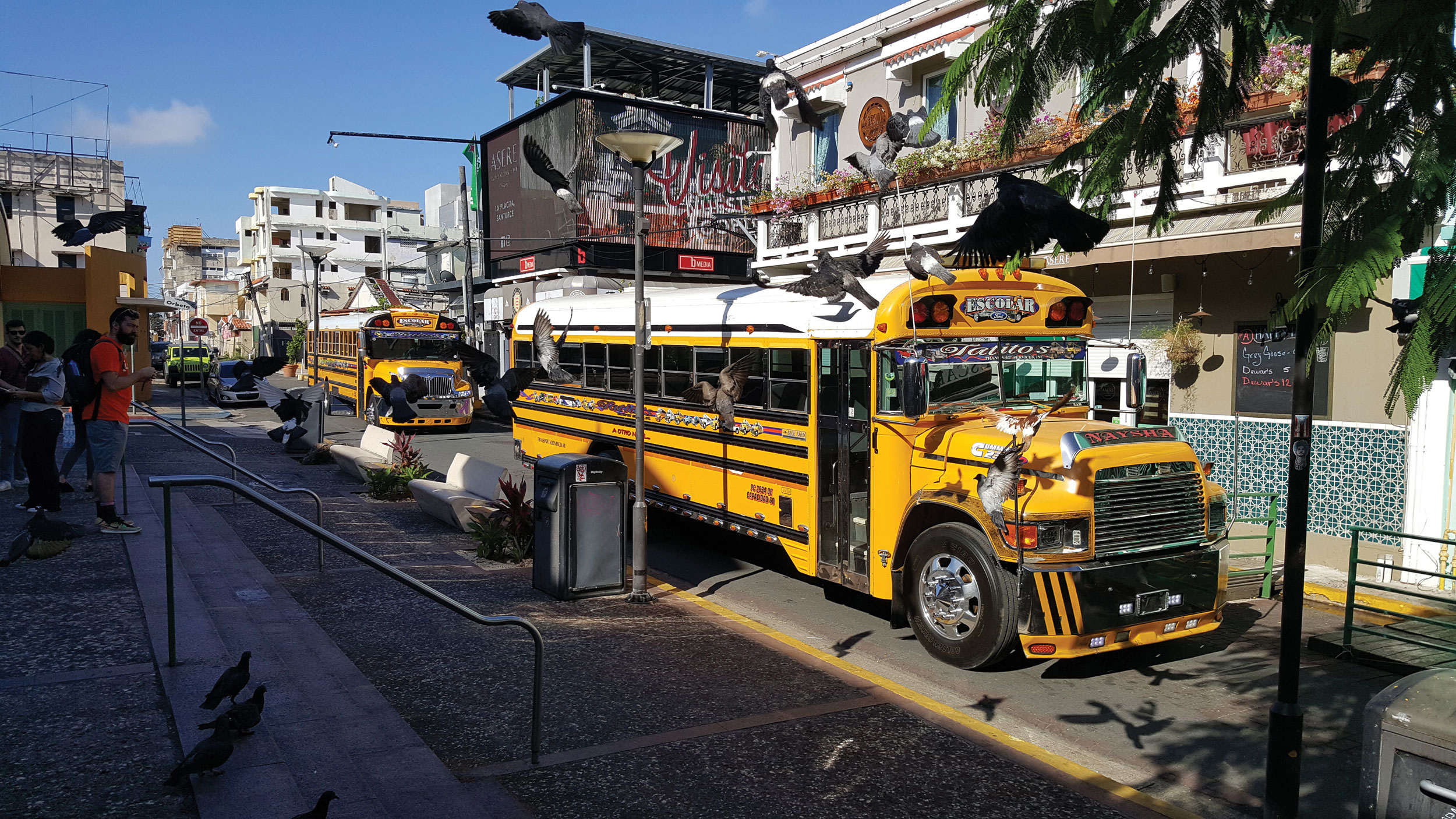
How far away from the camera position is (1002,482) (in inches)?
254

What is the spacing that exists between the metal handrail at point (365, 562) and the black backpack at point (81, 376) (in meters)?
4.41

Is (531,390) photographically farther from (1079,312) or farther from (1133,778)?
(1133,778)

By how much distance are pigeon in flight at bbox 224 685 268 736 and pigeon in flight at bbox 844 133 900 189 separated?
20.7 feet

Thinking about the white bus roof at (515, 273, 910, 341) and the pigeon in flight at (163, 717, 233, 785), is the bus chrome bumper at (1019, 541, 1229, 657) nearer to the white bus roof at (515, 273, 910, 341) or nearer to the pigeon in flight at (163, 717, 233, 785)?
the white bus roof at (515, 273, 910, 341)

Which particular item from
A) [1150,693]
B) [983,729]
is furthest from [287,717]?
[1150,693]

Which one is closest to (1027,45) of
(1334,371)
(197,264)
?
(1334,371)

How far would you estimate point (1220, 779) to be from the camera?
17.3ft

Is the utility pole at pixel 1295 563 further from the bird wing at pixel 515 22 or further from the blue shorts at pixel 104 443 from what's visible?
the blue shorts at pixel 104 443

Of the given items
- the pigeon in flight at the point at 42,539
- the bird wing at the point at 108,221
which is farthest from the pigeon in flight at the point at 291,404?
the pigeon in flight at the point at 42,539

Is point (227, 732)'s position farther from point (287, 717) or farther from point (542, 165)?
point (542, 165)

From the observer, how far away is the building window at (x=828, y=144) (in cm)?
1869

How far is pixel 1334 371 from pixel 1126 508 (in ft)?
19.0

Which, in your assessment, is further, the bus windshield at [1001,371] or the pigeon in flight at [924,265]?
the bus windshield at [1001,371]

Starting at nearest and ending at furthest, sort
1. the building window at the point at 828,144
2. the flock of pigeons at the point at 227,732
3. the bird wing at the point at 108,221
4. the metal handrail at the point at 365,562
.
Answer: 1. the flock of pigeons at the point at 227,732
2. the metal handrail at the point at 365,562
3. the building window at the point at 828,144
4. the bird wing at the point at 108,221
